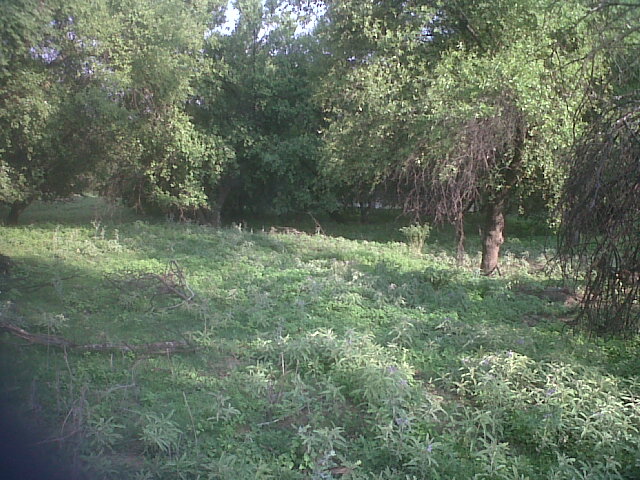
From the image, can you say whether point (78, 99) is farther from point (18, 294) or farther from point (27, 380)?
point (27, 380)

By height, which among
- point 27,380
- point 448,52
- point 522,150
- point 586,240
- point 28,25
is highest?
point 448,52

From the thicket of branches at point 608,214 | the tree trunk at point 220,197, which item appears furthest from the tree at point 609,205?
the tree trunk at point 220,197

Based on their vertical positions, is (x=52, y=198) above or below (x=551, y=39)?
below

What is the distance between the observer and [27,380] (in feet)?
13.1

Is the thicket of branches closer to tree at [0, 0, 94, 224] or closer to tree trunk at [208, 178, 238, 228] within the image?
tree at [0, 0, 94, 224]

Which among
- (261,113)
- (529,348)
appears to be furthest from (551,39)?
(261,113)

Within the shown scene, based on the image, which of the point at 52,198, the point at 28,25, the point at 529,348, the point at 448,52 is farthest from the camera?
the point at 52,198

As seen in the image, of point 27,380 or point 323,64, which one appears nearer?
point 27,380

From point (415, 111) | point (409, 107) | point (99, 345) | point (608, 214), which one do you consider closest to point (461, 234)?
point (415, 111)

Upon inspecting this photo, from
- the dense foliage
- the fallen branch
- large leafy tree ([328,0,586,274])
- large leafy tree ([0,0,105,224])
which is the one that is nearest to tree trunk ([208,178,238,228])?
the dense foliage

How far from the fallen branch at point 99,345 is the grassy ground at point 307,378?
48 millimetres

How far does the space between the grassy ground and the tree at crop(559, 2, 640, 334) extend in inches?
27.8

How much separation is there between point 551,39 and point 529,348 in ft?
18.0

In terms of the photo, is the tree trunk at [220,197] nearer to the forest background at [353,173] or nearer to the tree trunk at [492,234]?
the forest background at [353,173]
